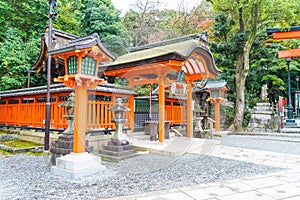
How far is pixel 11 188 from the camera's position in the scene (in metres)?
3.58

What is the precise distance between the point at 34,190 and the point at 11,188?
47 cm

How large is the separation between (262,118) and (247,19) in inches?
245

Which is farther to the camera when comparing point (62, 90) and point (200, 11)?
point (200, 11)

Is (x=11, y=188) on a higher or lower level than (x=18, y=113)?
lower

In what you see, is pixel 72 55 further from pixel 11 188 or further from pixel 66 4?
pixel 66 4

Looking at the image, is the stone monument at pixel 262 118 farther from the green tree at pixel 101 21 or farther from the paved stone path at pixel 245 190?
the green tree at pixel 101 21

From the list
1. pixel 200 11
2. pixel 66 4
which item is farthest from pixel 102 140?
pixel 200 11

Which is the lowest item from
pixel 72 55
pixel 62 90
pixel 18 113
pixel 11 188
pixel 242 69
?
pixel 11 188

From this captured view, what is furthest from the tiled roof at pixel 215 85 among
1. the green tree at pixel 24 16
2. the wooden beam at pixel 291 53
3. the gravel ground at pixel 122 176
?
the green tree at pixel 24 16

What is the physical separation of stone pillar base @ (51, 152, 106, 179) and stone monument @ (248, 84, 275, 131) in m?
11.4

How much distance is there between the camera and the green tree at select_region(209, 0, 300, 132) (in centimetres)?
1092

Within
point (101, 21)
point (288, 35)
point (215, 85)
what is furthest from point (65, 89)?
point (288, 35)

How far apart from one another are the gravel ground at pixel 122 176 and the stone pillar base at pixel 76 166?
132mm

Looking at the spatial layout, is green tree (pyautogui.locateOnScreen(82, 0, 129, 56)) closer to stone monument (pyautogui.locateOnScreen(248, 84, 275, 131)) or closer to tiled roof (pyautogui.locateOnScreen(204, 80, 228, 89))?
tiled roof (pyautogui.locateOnScreen(204, 80, 228, 89))
